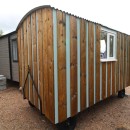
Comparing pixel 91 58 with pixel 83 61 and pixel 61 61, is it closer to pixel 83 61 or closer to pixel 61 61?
pixel 83 61

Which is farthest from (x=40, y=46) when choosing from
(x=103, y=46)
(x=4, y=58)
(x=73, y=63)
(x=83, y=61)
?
(x=4, y=58)

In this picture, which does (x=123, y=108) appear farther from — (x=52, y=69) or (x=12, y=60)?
(x=12, y=60)

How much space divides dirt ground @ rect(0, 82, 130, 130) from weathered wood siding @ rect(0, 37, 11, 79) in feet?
11.3

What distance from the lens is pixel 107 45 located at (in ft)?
14.4

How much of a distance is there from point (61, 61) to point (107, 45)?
7.54ft

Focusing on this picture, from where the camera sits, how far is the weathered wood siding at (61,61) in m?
2.58

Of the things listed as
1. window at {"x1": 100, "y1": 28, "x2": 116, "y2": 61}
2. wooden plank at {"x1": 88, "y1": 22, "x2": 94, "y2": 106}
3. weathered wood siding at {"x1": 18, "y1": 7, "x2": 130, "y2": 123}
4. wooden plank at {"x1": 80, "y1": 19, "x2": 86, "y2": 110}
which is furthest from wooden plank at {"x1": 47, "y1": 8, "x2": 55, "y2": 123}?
window at {"x1": 100, "y1": 28, "x2": 116, "y2": 61}

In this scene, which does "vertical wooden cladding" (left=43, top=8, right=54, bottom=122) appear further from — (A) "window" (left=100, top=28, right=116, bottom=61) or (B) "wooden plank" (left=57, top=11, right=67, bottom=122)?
(A) "window" (left=100, top=28, right=116, bottom=61)

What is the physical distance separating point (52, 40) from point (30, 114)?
8.17ft

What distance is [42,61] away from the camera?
112 inches

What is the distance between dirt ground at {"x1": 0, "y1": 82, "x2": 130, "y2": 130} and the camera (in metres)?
3.33

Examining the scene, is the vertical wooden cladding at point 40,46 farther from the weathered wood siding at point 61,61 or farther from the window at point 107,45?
the window at point 107,45

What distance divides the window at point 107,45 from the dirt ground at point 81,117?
62.3 inches

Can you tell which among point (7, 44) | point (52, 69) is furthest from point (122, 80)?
point (7, 44)
